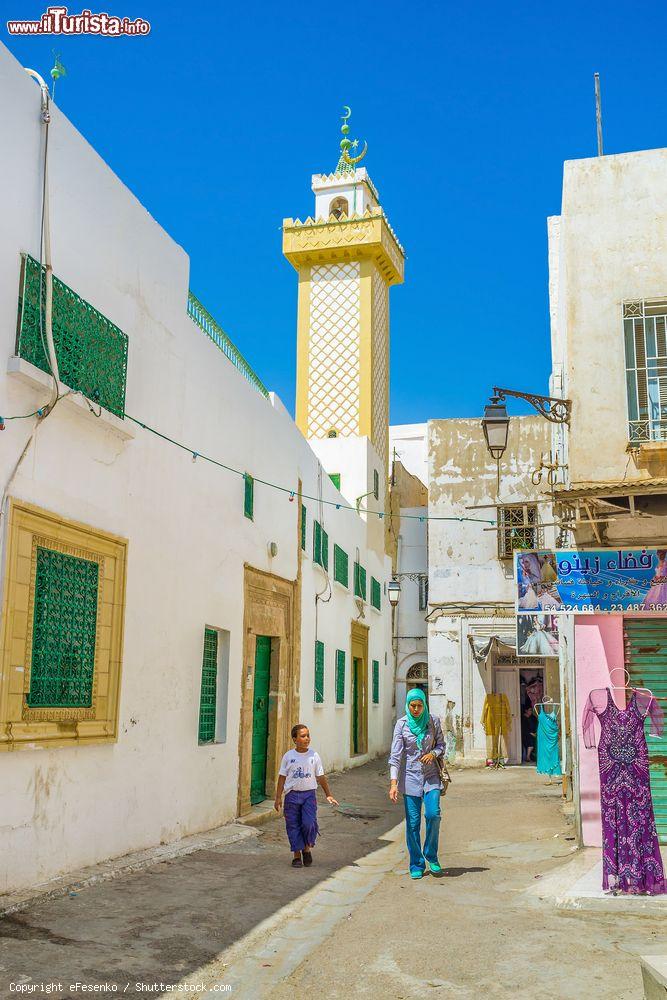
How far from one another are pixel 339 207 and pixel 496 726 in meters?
13.0

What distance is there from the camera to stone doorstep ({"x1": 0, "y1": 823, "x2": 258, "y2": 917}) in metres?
5.52

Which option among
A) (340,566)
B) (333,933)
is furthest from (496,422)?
(340,566)

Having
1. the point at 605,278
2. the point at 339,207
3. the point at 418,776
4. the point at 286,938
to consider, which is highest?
the point at 339,207

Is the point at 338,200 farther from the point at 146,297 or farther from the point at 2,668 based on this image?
the point at 2,668

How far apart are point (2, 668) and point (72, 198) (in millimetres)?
3361

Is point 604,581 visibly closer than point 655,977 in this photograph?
No

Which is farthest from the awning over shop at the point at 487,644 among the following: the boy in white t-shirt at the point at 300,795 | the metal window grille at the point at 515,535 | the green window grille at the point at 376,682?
the boy in white t-shirt at the point at 300,795

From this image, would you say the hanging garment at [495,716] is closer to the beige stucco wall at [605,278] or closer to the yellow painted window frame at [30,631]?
the beige stucco wall at [605,278]

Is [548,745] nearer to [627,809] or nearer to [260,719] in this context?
[260,719]

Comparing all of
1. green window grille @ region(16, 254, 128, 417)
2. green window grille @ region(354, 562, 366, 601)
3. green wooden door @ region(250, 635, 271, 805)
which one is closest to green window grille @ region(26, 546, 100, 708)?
green window grille @ region(16, 254, 128, 417)

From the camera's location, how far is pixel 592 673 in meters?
8.30

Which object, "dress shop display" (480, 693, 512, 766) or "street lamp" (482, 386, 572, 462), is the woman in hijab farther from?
"dress shop display" (480, 693, 512, 766)

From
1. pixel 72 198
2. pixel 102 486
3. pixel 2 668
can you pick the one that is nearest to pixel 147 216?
pixel 72 198

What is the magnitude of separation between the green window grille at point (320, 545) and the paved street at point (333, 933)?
7.00 metres
